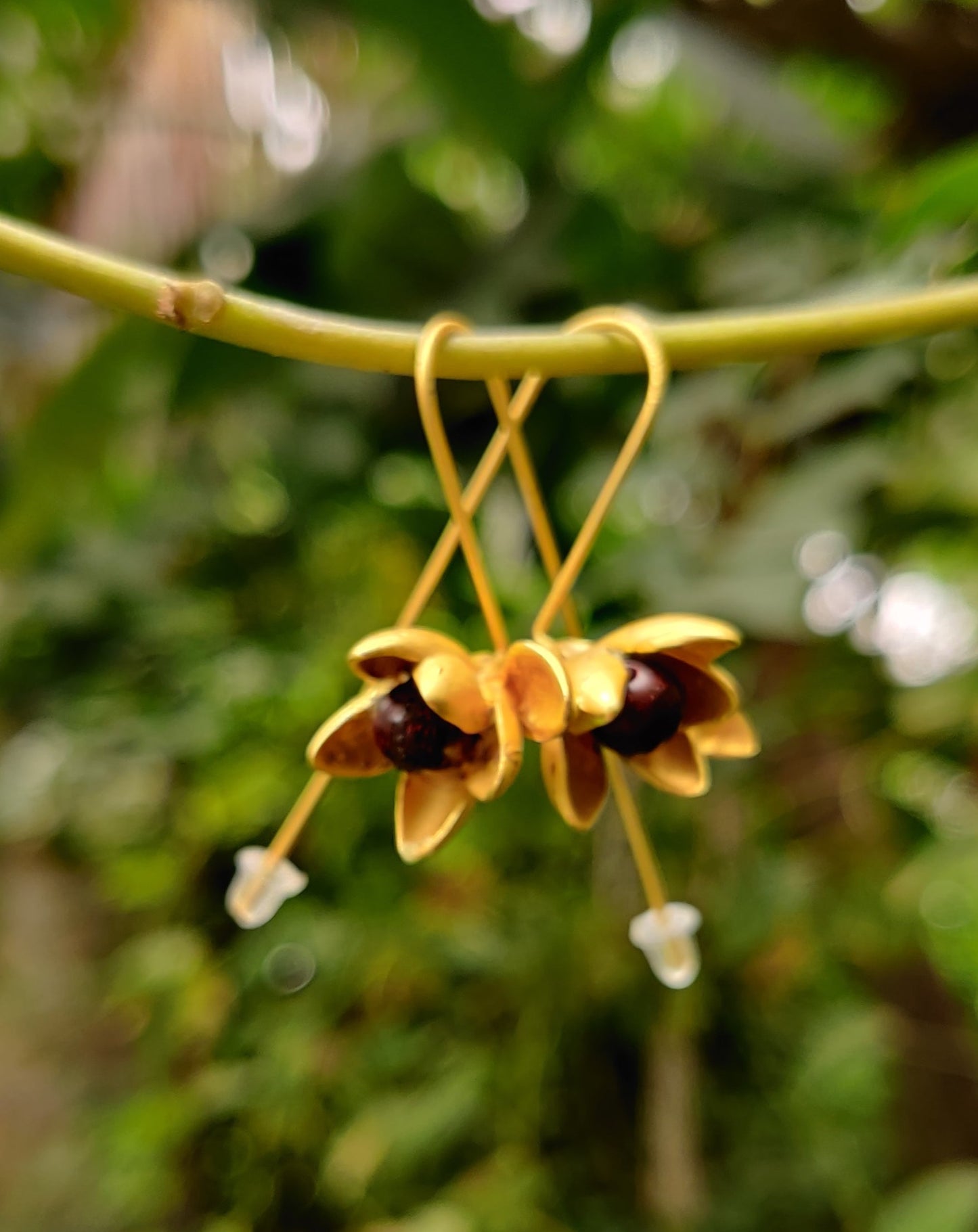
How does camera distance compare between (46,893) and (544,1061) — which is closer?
(544,1061)

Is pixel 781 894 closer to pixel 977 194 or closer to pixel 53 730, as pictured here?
pixel 977 194

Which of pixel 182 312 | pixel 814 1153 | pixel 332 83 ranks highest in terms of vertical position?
pixel 332 83

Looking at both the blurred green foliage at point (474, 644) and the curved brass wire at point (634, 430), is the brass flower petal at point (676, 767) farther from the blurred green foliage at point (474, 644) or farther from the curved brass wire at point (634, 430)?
the blurred green foliage at point (474, 644)

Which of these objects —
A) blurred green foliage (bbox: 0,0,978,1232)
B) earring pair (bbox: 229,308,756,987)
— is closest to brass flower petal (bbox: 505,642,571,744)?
earring pair (bbox: 229,308,756,987)

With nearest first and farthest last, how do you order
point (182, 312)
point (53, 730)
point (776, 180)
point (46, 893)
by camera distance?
point (182, 312) → point (776, 180) → point (53, 730) → point (46, 893)

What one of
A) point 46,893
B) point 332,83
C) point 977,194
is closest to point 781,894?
point 977,194

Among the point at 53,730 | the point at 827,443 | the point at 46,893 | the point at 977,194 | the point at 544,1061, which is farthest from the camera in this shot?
the point at 46,893
